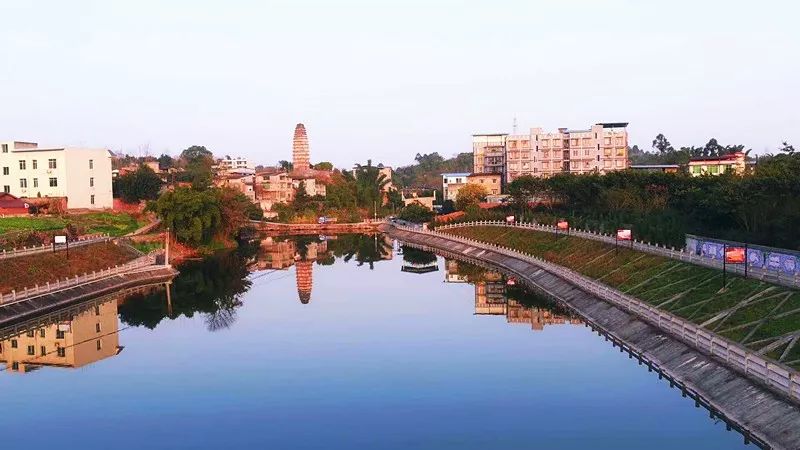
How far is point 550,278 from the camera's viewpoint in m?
53.4

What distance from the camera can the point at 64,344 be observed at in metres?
36.2

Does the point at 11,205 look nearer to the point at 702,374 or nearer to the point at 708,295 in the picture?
the point at 708,295

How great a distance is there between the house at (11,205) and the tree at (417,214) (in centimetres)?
5513

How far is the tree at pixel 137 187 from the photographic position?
8712 cm

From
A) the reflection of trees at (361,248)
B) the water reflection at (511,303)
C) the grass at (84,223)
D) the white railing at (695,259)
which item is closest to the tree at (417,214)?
the reflection of trees at (361,248)

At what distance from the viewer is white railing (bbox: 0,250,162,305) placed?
137 ft

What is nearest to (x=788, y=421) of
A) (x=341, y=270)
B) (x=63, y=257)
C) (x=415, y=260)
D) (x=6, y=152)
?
(x=63, y=257)

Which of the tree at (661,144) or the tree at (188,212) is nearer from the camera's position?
the tree at (188,212)

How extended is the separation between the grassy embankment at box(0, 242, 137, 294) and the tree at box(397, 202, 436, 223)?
55.3 meters

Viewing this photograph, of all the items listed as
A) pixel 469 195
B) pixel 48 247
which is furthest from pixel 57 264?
pixel 469 195

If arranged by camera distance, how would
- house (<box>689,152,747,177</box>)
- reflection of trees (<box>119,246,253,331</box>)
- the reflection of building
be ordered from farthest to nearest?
1. house (<box>689,152,747,177</box>)
2. reflection of trees (<box>119,246,253,331</box>)
3. the reflection of building

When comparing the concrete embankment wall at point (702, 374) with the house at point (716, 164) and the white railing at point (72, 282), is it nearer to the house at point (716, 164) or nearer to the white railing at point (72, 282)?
the white railing at point (72, 282)

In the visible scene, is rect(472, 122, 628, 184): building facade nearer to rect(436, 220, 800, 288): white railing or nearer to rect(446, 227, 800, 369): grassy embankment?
rect(436, 220, 800, 288): white railing

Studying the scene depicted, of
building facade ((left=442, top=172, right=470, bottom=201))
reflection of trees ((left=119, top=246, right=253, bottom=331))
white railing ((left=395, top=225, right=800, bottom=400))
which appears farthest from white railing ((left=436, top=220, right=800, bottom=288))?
building facade ((left=442, top=172, right=470, bottom=201))
